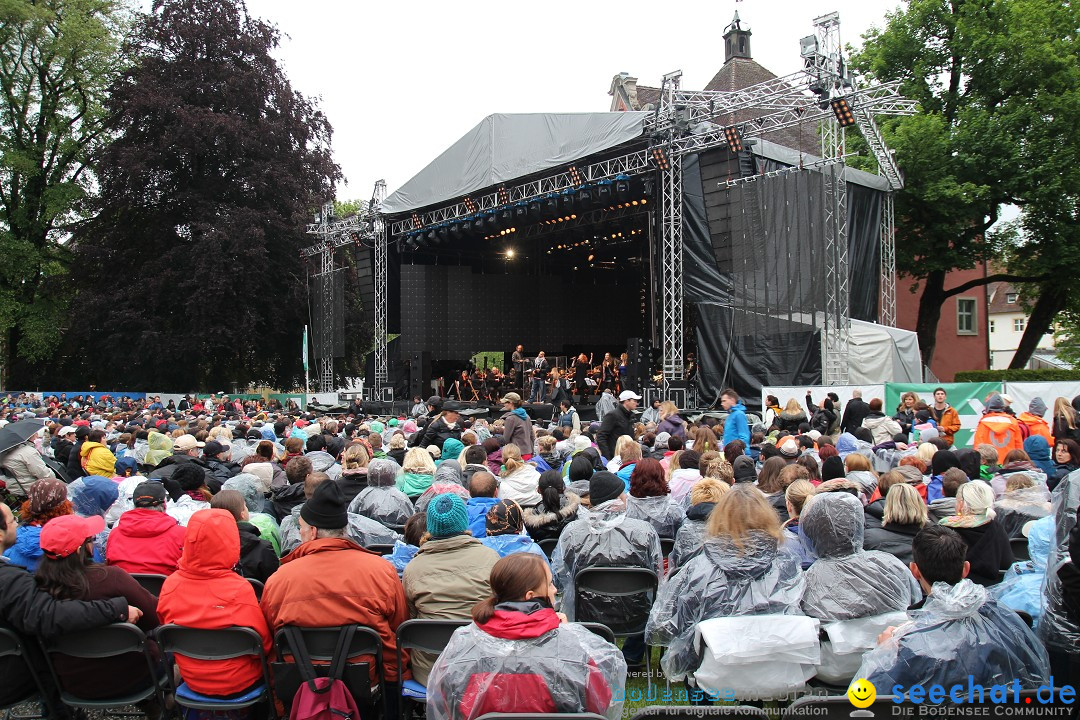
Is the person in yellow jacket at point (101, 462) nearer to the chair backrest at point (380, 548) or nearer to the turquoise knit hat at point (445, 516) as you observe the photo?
the chair backrest at point (380, 548)

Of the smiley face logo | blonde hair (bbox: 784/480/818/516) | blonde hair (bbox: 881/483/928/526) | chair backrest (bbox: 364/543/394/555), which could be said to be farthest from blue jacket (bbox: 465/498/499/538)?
the smiley face logo

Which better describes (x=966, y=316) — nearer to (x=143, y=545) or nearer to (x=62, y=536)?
(x=143, y=545)

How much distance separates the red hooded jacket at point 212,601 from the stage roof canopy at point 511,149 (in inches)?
549

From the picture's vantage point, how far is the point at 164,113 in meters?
25.7

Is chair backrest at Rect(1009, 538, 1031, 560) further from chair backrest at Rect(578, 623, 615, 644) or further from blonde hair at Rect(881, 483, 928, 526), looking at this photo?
chair backrest at Rect(578, 623, 615, 644)

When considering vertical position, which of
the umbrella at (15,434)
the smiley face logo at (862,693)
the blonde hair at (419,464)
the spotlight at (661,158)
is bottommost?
the smiley face logo at (862,693)

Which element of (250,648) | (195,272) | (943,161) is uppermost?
(943,161)

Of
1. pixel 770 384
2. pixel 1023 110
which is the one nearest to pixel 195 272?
pixel 770 384

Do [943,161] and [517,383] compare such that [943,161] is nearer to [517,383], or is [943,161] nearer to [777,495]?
[517,383]

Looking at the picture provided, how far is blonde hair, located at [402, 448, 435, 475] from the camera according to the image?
225 inches

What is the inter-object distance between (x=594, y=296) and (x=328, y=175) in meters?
11.1

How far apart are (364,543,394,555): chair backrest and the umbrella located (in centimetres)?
322

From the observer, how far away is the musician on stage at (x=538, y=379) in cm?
1994

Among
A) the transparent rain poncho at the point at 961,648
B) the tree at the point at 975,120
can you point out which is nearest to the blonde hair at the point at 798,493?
the transparent rain poncho at the point at 961,648
